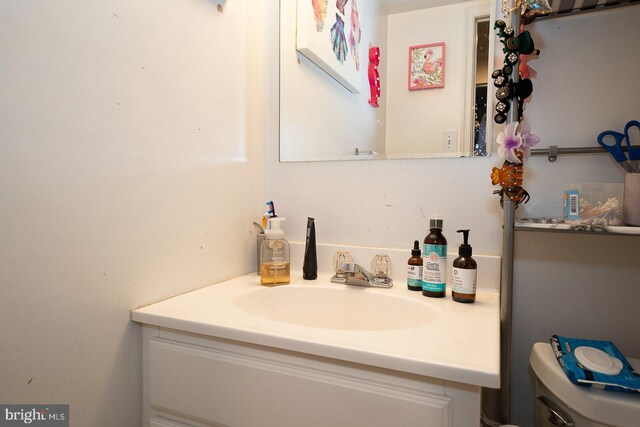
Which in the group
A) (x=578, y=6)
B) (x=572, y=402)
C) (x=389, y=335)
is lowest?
(x=572, y=402)

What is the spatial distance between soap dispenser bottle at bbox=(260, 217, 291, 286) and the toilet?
62 cm

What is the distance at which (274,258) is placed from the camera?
3.14ft

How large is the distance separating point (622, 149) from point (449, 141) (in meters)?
0.38

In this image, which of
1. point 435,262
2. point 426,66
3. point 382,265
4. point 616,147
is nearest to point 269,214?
point 382,265

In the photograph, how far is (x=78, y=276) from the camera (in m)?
0.61

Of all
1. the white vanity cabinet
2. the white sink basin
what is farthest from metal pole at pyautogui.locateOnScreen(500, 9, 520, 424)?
the white vanity cabinet

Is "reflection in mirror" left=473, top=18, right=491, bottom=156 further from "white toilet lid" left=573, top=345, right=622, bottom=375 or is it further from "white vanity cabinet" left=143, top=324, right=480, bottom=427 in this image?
"white vanity cabinet" left=143, top=324, right=480, bottom=427

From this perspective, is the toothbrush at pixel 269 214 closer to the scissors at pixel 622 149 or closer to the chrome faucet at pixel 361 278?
the chrome faucet at pixel 361 278

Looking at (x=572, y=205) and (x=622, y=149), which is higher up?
(x=622, y=149)

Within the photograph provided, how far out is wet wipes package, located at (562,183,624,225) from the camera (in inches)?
28.2

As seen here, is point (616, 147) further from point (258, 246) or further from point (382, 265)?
point (258, 246)

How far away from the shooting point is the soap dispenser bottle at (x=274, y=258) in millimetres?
941

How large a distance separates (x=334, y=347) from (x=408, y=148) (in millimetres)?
661

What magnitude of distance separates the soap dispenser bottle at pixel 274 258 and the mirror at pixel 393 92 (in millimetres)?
319
